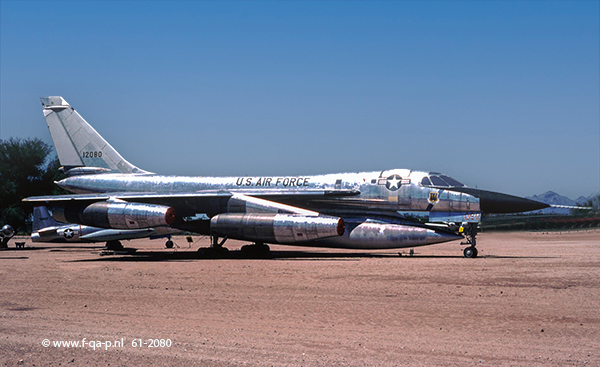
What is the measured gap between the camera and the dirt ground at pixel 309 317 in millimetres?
7688

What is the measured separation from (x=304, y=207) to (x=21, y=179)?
46.2 m

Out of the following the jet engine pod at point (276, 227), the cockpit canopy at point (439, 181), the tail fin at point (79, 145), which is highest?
the tail fin at point (79, 145)

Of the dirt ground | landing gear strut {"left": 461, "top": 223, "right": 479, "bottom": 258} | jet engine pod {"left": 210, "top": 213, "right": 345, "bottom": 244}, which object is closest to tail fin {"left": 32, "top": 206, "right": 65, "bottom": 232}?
jet engine pod {"left": 210, "top": 213, "right": 345, "bottom": 244}

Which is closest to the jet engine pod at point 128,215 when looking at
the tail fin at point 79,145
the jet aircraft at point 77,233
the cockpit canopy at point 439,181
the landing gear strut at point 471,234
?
the tail fin at point 79,145

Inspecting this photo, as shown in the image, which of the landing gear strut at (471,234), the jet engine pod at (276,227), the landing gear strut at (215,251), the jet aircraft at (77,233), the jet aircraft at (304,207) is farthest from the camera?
the jet aircraft at (77,233)

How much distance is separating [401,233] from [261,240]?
556 cm

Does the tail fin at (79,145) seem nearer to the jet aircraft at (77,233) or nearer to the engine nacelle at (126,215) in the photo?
the jet aircraft at (77,233)

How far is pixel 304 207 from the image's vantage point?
24703 mm

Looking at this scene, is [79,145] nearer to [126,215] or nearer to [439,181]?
[126,215]

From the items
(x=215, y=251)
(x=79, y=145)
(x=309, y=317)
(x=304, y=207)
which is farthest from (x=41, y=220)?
(x=309, y=317)

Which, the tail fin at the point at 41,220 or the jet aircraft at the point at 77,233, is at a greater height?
the tail fin at the point at 41,220

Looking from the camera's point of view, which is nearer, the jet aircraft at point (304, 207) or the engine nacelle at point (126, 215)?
the jet aircraft at point (304, 207)

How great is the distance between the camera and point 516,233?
4606 cm

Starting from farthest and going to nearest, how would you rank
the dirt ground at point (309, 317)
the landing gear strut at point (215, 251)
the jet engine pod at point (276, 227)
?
the landing gear strut at point (215, 251), the jet engine pod at point (276, 227), the dirt ground at point (309, 317)
